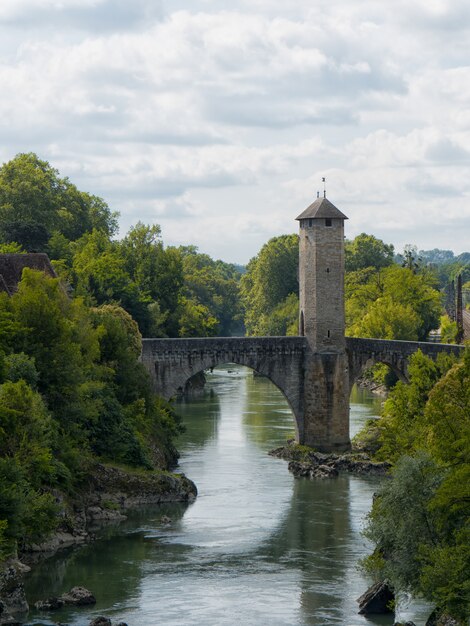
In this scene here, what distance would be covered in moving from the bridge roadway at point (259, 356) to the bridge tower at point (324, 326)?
2.39 feet

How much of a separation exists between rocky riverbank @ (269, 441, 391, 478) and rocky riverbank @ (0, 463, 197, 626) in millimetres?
7628

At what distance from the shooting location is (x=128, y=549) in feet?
167

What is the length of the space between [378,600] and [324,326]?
31.1 meters

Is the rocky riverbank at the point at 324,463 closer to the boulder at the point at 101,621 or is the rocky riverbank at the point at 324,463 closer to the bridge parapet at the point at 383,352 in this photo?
the bridge parapet at the point at 383,352

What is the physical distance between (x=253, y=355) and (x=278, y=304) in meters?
66.6

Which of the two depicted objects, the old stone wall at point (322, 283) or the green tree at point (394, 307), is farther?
the green tree at point (394, 307)

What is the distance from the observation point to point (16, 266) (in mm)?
70500

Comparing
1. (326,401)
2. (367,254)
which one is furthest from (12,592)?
(367,254)

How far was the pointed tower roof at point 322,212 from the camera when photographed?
71.9 m

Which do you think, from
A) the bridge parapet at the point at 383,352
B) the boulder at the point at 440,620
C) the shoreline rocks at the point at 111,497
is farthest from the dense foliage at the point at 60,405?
the boulder at the point at 440,620

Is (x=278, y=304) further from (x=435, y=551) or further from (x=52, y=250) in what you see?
(x=435, y=551)

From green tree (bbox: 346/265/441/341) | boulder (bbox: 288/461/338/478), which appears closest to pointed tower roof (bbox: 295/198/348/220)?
boulder (bbox: 288/461/338/478)

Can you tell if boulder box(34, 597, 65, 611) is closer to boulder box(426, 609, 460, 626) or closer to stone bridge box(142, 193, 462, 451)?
boulder box(426, 609, 460, 626)

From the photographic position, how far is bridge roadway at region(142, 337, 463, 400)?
236 feet
